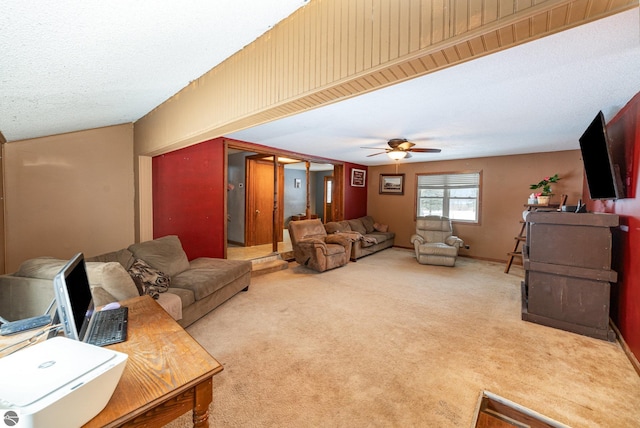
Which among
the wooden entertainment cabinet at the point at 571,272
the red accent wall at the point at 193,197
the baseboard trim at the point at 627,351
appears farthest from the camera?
the red accent wall at the point at 193,197

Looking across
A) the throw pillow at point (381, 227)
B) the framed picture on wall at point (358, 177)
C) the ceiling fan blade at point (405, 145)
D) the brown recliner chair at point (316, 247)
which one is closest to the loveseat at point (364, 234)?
the throw pillow at point (381, 227)

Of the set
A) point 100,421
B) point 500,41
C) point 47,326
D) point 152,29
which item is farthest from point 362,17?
point 47,326

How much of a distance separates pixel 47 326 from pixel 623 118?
4.94 meters

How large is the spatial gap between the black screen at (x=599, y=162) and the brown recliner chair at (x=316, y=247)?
350cm

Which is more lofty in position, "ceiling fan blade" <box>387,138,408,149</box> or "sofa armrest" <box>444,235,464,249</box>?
"ceiling fan blade" <box>387,138,408,149</box>

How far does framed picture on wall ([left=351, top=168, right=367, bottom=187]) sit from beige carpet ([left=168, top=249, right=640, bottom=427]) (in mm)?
4020

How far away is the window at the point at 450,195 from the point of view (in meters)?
6.03

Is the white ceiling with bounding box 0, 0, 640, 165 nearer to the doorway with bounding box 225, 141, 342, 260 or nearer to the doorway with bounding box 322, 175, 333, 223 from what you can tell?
the doorway with bounding box 225, 141, 342, 260

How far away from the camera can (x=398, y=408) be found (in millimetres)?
1692

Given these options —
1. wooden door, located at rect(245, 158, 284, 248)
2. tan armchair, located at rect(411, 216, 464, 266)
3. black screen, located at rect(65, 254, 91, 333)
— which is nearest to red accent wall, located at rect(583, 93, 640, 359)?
tan armchair, located at rect(411, 216, 464, 266)

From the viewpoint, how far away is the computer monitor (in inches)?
39.3

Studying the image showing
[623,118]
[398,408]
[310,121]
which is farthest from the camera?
[310,121]

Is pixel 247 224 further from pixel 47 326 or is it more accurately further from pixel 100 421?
pixel 100 421

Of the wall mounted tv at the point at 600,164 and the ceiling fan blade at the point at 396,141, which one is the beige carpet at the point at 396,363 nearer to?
the wall mounted tv at the point at 600,164
